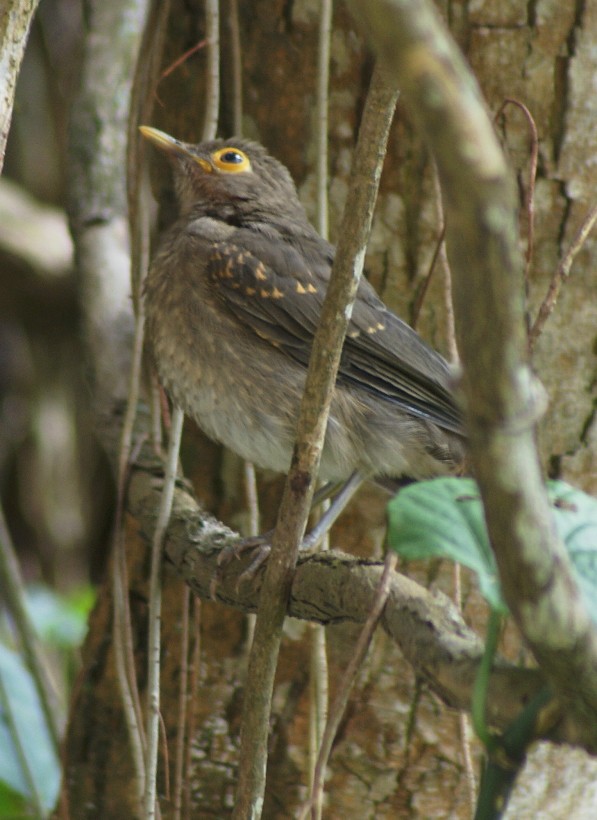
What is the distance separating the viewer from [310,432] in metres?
1.63

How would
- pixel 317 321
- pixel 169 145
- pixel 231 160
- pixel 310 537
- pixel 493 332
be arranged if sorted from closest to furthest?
pixel 493 332
pixel 310 537
pixel 317 321
pixel 169 145
pixel 231 160

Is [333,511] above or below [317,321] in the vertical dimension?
below

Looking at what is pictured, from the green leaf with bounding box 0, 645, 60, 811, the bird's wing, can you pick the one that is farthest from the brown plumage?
the green leaf with bounding box 0, 645, 60, 811

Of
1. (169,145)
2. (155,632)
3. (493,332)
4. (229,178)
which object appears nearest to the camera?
(493,332)

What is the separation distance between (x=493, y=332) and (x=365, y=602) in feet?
3.20

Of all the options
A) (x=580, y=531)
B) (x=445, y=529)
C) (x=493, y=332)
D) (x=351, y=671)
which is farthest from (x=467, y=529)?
(x=351, y=671)

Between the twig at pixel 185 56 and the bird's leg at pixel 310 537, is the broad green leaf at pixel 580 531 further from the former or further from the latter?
the twig at pixel 185 56

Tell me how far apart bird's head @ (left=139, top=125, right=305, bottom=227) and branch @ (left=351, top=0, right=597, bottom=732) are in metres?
2.04

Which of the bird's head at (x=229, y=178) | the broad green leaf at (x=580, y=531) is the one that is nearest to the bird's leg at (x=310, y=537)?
the bird's head at (x=229, y=178)

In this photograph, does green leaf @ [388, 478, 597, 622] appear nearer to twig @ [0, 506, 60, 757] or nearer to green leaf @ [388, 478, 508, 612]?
green leaf @ [388, 478, 508, 612]

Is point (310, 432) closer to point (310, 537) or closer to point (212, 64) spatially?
point (310, 537)

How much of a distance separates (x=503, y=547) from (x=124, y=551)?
2007 mm

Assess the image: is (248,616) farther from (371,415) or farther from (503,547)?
(503,547)

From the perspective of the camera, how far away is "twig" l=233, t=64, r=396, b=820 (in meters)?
1.45
